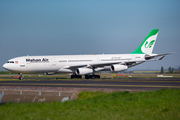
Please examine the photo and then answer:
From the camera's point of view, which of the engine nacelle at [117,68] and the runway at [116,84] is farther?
the engine nacelle at [117,68]

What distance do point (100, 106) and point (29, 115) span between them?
345 cm

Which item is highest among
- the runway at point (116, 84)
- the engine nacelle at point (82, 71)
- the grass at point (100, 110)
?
the engine nacelle at point (82, 71)

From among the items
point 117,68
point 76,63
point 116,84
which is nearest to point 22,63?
point 76,63

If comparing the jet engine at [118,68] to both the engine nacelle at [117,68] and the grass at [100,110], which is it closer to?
the engine nacelle at [117,68]

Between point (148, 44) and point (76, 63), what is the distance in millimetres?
15855

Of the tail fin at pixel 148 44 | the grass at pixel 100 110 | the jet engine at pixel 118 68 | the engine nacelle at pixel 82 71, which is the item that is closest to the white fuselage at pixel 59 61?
the jet engine at pixel 118 68

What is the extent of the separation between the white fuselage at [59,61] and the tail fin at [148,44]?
2.09 metres

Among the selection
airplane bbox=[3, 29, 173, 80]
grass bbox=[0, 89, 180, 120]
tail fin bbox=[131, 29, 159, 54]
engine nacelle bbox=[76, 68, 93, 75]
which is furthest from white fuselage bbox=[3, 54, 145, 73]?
grass bbox=[0, 89, 180, 120]

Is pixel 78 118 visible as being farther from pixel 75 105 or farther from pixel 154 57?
pixel 154 57

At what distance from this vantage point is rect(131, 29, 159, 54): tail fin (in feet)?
164

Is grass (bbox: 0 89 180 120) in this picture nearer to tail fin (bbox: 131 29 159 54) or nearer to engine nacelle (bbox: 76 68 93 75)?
engine nacelle (bbox: 76 68 93 75)

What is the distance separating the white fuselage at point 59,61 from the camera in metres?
41.0

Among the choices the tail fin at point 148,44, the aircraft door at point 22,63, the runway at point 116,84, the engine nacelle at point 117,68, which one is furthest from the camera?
the tail fin at point 148,44

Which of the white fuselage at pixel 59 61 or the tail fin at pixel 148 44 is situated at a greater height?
the tail fin at pixel 148 44
